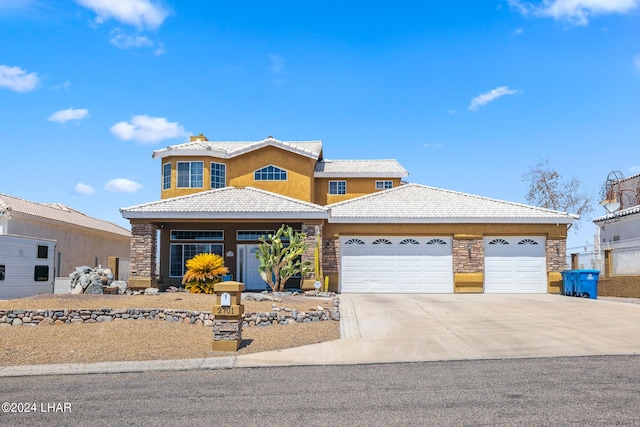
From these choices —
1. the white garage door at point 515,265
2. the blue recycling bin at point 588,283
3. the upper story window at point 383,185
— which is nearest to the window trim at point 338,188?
the upper story window at point 383,185

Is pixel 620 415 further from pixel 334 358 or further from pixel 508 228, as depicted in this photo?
pixel 508 228

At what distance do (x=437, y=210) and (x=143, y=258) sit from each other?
42.7 feet

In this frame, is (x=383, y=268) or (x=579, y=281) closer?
(x=579, y=281)

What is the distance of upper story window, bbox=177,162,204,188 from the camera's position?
28.1 metres

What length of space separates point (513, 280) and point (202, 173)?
51.0ft

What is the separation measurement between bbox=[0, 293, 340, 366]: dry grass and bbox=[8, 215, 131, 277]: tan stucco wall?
34.1 feet

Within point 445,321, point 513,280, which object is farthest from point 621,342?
point 513,280

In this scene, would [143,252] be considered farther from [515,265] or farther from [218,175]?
[515,265]

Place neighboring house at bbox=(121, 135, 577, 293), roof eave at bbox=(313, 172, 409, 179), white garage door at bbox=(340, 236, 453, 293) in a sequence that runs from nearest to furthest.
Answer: neighboring house at bbox=(121, 135, 577, 293), white garage door at bbox=(340, 236, 453, 293), roof eave at bbox=(313, 172, 409, 179)

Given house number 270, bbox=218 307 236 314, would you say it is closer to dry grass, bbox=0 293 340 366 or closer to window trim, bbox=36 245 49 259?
dry grass, bbox=0 293 340 366

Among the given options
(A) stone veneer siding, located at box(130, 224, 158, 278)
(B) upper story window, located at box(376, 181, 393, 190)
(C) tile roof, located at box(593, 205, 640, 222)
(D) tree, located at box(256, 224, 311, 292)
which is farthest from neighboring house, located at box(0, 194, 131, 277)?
(C) tile roof, located at box(593, 205, 640, 222)

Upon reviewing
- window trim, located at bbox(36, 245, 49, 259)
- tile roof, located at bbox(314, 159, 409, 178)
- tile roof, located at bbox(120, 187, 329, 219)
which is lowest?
window trim, located at bbox(36, 245, 49, 259)

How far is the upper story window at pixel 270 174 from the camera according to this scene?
28.6m

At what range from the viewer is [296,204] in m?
24.5
